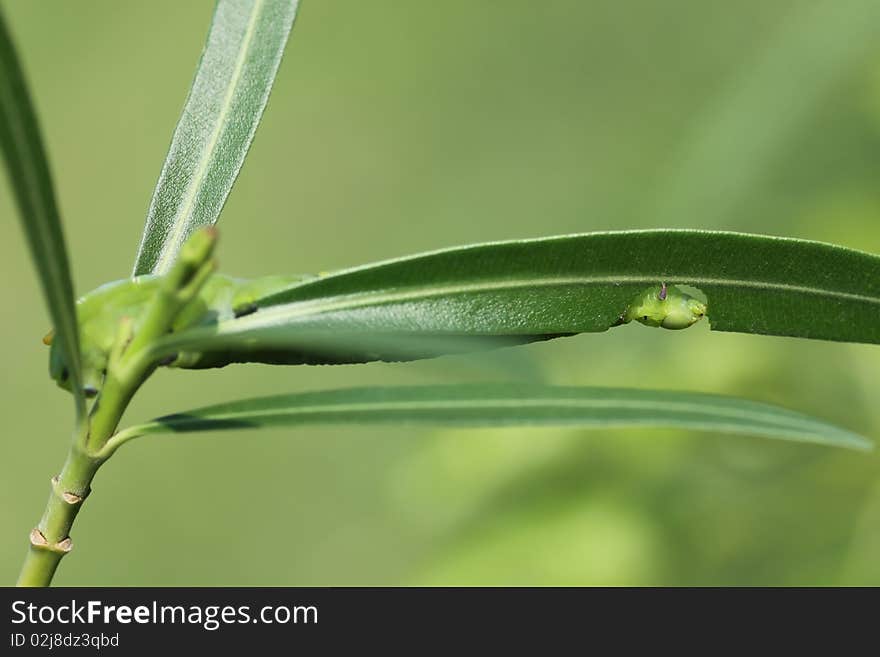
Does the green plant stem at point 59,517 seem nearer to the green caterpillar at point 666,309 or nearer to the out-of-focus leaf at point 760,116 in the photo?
the green caterpillar at point 666,309

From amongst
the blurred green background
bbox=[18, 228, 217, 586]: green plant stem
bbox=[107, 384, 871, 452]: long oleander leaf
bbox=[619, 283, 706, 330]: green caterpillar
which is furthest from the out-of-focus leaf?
bbox=[18, 228, 217, 586]: green plant stem

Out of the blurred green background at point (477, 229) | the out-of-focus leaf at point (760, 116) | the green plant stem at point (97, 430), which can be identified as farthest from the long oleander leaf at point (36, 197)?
the out-of-focus leaf at point (760, 116)

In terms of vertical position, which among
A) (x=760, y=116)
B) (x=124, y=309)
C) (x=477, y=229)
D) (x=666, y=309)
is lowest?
(x=124, y=309)

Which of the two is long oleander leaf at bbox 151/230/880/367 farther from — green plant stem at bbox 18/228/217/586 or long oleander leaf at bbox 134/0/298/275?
long oleander leaf at bbox 134/0/298/275

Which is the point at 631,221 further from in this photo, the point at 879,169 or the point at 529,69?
the point at 529,69

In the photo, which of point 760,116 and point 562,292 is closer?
point 562,292

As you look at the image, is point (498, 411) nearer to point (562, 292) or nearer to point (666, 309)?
point (562, 292)

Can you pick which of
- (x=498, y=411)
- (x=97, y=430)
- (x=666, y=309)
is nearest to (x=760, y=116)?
(x=666, y=309)
